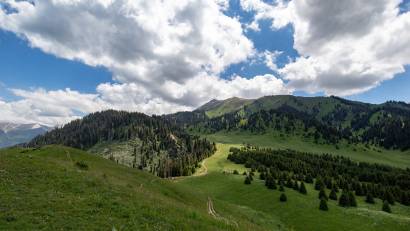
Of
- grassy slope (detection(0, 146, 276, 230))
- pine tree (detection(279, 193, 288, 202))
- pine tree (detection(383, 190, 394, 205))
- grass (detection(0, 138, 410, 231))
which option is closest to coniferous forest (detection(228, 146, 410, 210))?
pine tree (detection(383, 190, 394, 205))

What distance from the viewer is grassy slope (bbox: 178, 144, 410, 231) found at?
6000 cm

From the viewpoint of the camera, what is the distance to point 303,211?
240ft

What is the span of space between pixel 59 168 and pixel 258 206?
59975mm

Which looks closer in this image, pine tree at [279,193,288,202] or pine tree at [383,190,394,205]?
pine tree at [279,193,288,202]

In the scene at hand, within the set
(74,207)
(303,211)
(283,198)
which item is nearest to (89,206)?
(74,207)

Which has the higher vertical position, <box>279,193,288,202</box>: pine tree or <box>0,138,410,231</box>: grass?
<box>0,138,410,231</box>: grass

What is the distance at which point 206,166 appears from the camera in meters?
188

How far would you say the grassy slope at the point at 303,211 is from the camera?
60.0 meters

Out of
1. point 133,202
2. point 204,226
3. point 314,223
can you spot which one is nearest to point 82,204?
point 133,202

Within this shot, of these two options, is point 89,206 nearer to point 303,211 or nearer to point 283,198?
point 303,211

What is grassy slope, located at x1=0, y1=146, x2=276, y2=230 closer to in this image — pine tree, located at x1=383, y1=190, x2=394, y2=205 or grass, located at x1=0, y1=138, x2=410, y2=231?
grass, located at x1=0, y1=138, x2=410, y2=231

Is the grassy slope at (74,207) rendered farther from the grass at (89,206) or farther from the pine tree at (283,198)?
the pine tree at (283,198)

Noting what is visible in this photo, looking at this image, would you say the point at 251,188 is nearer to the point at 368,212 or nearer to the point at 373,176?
the point at 368,212

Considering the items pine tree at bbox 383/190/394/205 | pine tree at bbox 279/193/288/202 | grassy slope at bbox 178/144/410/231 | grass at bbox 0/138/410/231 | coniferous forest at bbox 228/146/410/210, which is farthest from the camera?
coniferous forest at bbox 228/146/410/210
